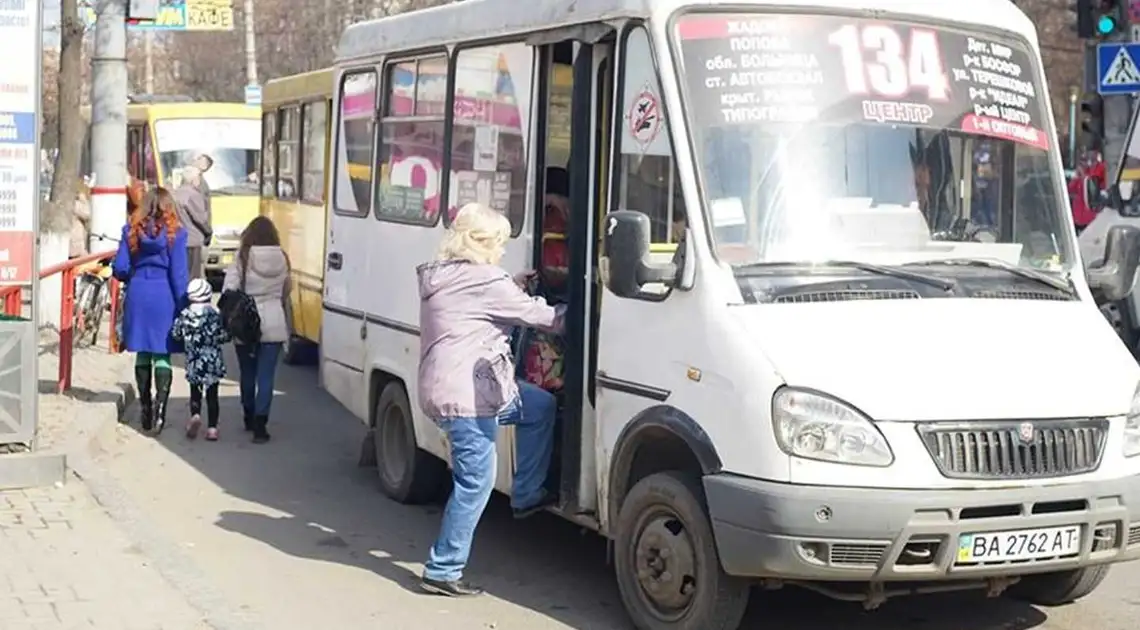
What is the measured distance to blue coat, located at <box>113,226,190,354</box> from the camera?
1105cm

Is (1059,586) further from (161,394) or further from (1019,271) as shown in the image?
(161,394)

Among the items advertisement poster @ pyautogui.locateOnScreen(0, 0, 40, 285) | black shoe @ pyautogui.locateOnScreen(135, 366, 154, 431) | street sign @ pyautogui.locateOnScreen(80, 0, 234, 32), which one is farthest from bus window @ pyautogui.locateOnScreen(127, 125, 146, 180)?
advertisement poster @ pyautogui.locateOnScreen(0, 0, 40, 285)

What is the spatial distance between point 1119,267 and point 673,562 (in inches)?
90.8

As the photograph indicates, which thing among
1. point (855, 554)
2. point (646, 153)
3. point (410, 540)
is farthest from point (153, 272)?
point (855, 554)

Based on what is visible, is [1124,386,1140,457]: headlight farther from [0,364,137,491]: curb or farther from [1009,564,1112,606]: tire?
[0,364,137,491]: curb

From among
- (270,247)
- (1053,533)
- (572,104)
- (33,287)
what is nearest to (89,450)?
(33,287)

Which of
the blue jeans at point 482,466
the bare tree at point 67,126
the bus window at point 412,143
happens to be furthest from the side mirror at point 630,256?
the bare tree at point 67,126

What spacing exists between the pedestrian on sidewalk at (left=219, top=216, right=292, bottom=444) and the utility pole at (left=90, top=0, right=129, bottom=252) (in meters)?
4.17

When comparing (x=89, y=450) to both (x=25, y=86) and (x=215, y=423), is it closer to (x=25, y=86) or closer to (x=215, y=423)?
(x=215, y=423)

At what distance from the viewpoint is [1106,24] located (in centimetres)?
1855

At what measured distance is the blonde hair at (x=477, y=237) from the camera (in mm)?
7059

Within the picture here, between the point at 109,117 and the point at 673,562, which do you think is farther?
the point at 109,117

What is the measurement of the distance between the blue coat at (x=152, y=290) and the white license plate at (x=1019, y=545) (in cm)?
659

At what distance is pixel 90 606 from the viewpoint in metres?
6.86
